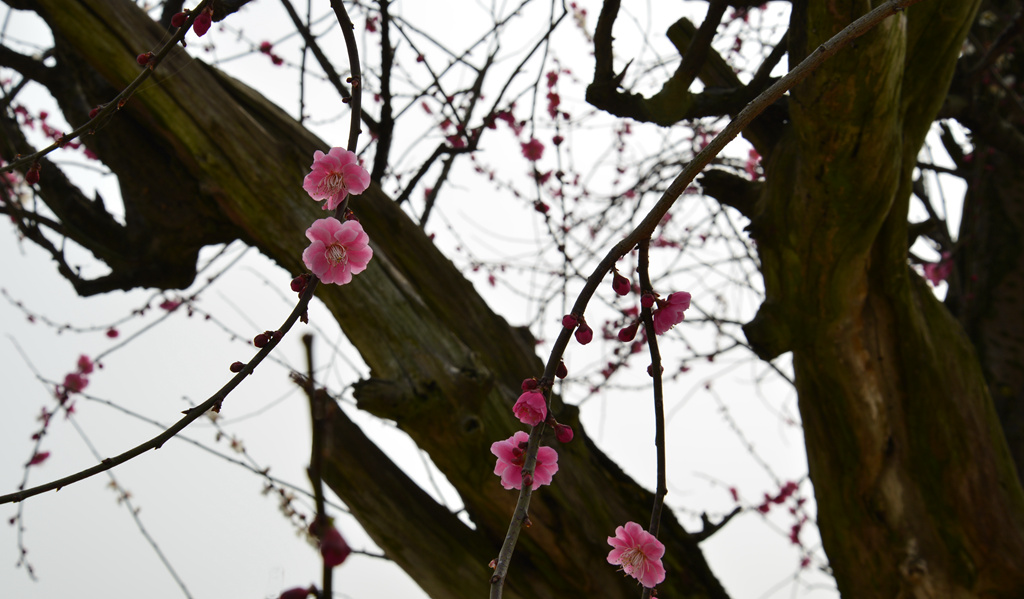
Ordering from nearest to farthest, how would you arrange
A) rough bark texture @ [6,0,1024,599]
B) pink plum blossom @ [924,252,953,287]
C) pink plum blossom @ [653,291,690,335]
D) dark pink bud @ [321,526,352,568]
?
dark pink bud @ [321,526,352,568] < pink plum blossom @ [653,291,690,335] < rough bark texture @ [6,0,1024,599] < pink plum blossom @ [924,252,953,287]

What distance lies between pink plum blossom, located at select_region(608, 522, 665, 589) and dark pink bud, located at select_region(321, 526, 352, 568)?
0.65 metres

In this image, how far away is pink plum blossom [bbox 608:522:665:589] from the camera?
106 centimetres

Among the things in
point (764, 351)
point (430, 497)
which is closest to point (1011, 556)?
point (764, 351)

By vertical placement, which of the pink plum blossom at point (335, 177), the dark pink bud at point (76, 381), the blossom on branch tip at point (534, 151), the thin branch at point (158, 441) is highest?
the dark pink bud at point (76, 381)

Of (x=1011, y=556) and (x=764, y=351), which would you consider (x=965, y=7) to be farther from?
(x=1011, y=556)

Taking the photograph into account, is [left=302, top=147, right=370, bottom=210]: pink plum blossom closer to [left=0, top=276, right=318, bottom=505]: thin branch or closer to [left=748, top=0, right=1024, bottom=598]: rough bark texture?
[left=0, top=276, right=318, bottom=505]: thin branch

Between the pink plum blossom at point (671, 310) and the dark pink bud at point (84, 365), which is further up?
the dark pink bud at point (84, 365)

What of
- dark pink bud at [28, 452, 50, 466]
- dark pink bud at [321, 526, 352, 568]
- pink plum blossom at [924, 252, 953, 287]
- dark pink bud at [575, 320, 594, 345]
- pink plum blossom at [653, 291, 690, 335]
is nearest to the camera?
dark pink bud at [321, 526, 352, 568]

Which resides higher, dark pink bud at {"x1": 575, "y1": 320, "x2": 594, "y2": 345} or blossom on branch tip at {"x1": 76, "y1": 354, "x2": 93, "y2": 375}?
blossom on branch tip at {"x1": 76, "y1": 354, "x2": 93, "y2": 375}

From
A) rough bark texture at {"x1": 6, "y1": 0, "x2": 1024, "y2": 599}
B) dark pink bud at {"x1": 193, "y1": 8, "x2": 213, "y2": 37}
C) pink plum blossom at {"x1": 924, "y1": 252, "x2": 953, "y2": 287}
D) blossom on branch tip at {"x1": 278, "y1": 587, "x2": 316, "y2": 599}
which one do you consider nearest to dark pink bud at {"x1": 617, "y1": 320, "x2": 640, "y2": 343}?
rough bark texture at {"x1": 6, "y1": 0, "x2": 1024, "y2": 599}

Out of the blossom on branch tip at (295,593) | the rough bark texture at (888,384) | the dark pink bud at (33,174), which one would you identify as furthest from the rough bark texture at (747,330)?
the blossom on branch tip at (295,593)

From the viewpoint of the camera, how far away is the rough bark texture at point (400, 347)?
1.50 meters

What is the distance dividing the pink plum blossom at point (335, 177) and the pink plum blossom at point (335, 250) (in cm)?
5

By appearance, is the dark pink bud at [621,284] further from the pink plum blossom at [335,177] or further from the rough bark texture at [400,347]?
the rough bark texture at [400,347]
